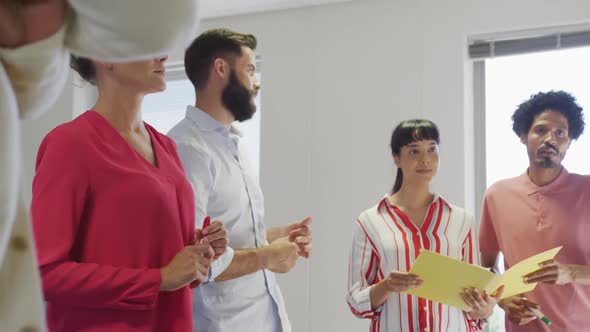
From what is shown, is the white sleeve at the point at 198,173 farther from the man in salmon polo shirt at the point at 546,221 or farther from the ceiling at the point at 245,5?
the ceiling at the point at 245,5

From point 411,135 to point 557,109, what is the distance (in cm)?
55

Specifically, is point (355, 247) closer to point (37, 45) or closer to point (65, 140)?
point (65, 140)

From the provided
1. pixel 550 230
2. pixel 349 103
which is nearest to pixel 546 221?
pixel 550 230

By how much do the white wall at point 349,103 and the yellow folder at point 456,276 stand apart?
1.36 m

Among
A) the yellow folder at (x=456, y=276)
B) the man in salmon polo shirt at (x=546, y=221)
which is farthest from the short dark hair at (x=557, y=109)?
the yellow folder at (x=456, y=276)

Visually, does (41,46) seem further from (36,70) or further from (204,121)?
(204,121)

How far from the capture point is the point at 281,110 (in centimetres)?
396

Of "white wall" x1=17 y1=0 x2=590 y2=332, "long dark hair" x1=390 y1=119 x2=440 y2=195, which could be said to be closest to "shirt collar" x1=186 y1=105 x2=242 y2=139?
"long dark hair" x1=390 y1=119 x2=440 y2=195

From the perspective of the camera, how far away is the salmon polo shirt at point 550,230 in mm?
2418

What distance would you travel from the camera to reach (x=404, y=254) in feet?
7.86

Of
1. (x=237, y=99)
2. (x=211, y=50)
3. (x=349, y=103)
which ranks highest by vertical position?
(x=349, y=103)

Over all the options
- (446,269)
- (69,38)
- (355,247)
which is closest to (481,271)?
(446,269)

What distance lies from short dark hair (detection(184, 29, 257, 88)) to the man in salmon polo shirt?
1.03m

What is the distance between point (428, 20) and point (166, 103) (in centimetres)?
163
